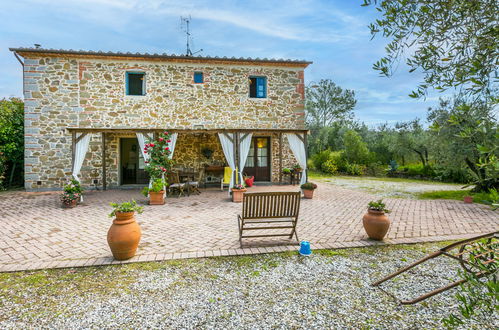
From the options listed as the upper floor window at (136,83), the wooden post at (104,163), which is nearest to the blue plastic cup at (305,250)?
the wooden post at (104,163)

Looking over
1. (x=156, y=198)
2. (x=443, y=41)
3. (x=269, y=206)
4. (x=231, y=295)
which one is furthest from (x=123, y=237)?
(x=156, y=198)

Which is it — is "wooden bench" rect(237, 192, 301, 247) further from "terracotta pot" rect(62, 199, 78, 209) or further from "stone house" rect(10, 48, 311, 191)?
"terracotta pot" rect(62, 199, 78, 209)

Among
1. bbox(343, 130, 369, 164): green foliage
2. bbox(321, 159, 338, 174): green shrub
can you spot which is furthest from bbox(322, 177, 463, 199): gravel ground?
bbox(343, 130, 369, 164): green foliage

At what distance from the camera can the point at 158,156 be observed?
25.7 ft

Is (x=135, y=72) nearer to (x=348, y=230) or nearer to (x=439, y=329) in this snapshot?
(x=348, y=230)

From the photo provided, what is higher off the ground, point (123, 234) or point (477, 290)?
point (477, 290)

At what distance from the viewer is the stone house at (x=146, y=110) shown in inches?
372

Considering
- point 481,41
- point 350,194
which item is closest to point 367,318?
point 481,41

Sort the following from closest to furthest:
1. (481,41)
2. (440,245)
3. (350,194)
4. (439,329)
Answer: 1. (481,41)
2. (439,329)
3. (440,245)
4. (350,194)

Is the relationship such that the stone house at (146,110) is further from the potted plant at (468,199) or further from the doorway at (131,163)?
the potted plant at (468,199)

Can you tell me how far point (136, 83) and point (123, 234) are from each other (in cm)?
871

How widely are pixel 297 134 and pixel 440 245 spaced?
5764 millimetres

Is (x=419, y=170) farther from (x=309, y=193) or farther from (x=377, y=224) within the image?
(x=377, y=224)

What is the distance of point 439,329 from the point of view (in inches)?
80.5
